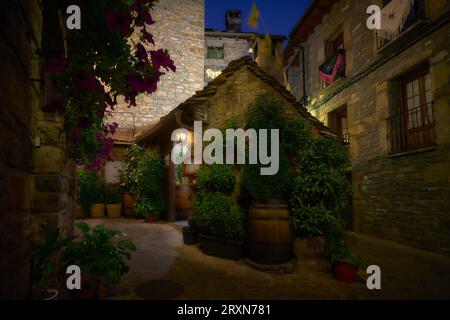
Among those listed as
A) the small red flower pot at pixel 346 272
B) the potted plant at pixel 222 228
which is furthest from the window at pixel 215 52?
the small red flower pot at pixel 346 272

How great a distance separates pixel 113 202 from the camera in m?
9.92

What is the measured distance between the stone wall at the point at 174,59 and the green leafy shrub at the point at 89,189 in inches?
123

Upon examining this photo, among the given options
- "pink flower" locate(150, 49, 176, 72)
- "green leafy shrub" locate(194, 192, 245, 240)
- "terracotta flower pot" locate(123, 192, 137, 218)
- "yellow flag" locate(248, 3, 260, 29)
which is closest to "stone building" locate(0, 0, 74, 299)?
"pink flower" locate(150, 49, 176, 72)

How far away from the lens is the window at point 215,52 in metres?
19.5

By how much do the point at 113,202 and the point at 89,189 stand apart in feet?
3.02

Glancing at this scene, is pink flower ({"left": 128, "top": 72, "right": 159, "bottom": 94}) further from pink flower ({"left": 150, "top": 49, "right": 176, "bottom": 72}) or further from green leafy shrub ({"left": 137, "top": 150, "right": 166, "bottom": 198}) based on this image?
green leafy shrub ({"left": 137, "top": 150, "right": 166, "bottom": 198})

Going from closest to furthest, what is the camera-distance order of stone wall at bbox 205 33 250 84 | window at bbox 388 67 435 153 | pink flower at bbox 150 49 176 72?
pink flower at bbox 150 49 176 72 → window at bbox 388 67 435 153 → stone wall at bbox 205 33 250 84

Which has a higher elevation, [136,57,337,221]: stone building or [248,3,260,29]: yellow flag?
[248,3,260,29]: yellow flag

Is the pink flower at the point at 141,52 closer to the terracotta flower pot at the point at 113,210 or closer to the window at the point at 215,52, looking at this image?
the terracotta flower pot at the point at 113,210

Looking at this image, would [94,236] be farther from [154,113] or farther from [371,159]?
[154,113]

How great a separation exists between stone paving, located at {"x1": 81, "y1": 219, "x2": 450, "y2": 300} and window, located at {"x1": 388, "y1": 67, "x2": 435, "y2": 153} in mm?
2667

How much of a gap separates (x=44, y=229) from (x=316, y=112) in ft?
35.3

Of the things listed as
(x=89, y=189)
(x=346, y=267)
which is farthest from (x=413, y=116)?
(x=89, y=189)

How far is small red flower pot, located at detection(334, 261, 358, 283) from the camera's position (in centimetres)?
389
